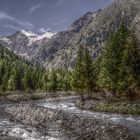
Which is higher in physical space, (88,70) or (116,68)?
(88,70)

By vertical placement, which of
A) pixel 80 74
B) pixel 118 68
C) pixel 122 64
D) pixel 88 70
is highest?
pixel 88 70

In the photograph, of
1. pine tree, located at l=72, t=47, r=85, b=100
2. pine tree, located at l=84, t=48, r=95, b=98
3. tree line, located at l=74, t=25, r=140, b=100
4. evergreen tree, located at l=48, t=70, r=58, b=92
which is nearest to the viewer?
tree line, located at l=74, t=25, r=140, b=100

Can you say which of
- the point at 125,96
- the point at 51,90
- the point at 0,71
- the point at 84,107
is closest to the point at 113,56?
the point at 125,96

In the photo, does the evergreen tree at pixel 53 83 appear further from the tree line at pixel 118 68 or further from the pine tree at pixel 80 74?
the pine tree at pixel 80 74

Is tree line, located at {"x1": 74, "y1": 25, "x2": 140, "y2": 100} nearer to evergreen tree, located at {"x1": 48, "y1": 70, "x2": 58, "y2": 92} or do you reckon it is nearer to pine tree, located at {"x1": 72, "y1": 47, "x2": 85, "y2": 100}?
pine tree, located at {"x1": 72, "y1": 47, "x2": 85, "y2": 100}

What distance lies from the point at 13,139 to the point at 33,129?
5537 millimetres

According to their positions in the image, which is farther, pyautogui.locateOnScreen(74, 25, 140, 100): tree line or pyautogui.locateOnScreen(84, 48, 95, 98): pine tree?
pyautogui.locateOnScreen(84, 48, 95, 98): pine tree

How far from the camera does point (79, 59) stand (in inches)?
3408

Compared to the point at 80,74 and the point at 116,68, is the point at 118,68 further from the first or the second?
the point at 80,74

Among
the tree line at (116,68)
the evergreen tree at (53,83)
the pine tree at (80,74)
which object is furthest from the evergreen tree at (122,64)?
the evergreen tree at (53,83)

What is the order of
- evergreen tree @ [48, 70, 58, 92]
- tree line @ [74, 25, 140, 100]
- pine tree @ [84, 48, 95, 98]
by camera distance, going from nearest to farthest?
tree line @ [74, 25, 140, 100] → pine tree @ [84, 48, 95, 98] → evergreen tree @ [48, 70, 58, 92]

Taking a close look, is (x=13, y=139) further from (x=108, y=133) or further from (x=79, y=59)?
(x=79, y=59)

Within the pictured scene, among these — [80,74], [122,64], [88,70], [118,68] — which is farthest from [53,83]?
[122,64]

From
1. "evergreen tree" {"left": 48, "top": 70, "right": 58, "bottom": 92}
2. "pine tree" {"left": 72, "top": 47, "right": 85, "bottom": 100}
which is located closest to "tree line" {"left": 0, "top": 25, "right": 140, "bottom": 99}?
"pine tree" {"left": 72, "top": 47, "right": 85, "bottom": 100}
